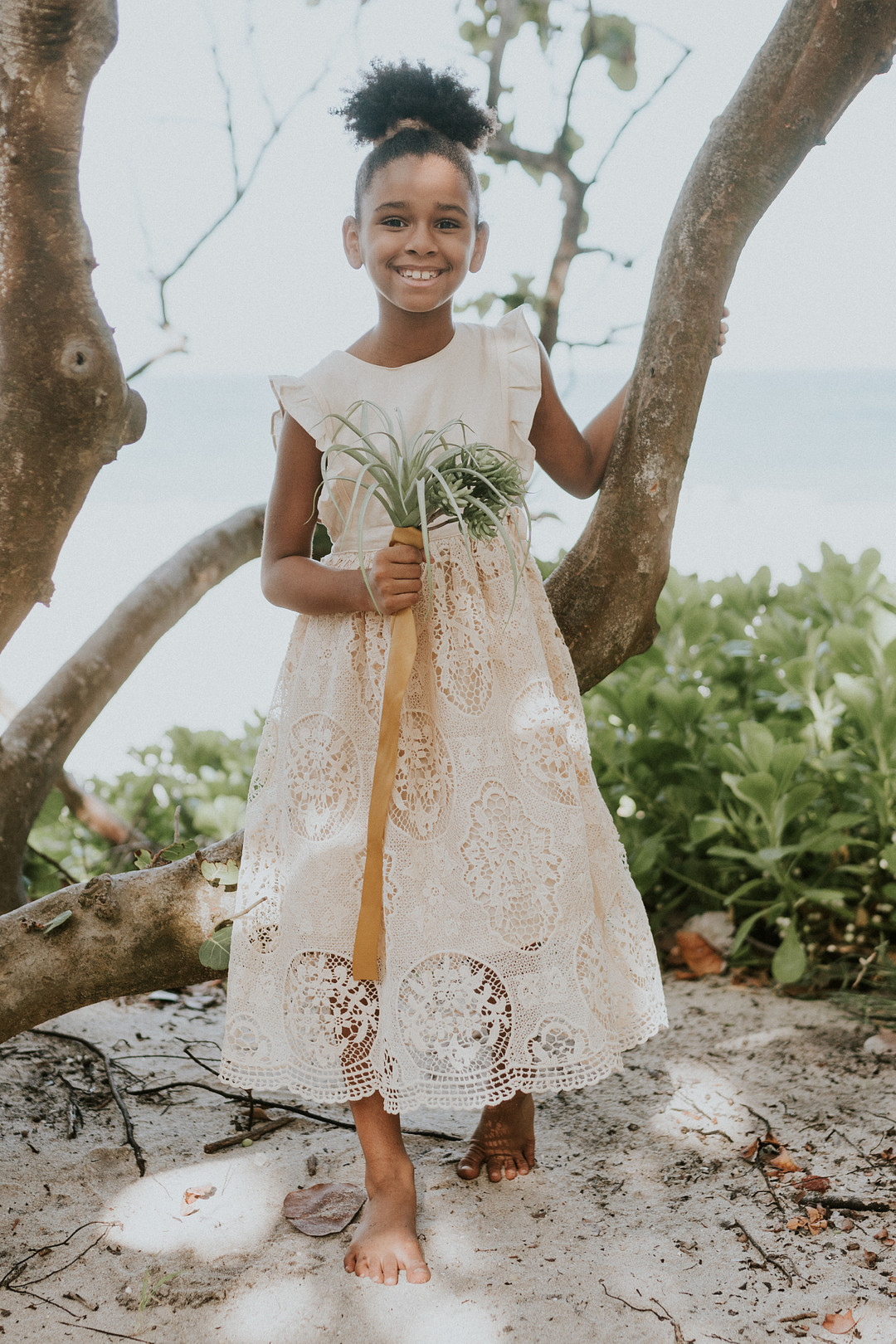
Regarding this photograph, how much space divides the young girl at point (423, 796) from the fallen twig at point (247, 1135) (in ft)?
1.24

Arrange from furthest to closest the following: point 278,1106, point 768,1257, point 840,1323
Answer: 1. point 278,1106
2. point 768,1257
3. point 840,1323

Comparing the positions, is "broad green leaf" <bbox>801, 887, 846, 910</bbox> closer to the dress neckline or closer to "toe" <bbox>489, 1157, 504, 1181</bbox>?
"toe" <bbox>489, 1157, 504, 1181</bbox>

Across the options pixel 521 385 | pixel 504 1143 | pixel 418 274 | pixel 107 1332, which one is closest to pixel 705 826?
pixel 504 1143

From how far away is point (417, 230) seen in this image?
1694 millimetres

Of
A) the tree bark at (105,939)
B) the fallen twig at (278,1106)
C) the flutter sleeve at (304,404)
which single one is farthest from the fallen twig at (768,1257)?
the flutter sleeve at (304,404)

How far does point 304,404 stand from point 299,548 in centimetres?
24

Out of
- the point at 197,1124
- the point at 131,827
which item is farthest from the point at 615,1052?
the point at 131,827

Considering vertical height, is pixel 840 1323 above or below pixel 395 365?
below


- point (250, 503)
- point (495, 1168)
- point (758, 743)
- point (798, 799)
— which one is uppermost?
point (250, 503)

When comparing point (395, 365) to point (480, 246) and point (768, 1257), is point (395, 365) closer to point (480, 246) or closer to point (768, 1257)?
point (480, 246)

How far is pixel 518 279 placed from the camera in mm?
3232

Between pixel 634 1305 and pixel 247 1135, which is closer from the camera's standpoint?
pixel 634 1305

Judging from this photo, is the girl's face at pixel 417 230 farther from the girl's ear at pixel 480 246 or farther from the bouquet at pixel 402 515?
the bouquet at pixel 402 515

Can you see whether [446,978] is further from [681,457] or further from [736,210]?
[736,210]
